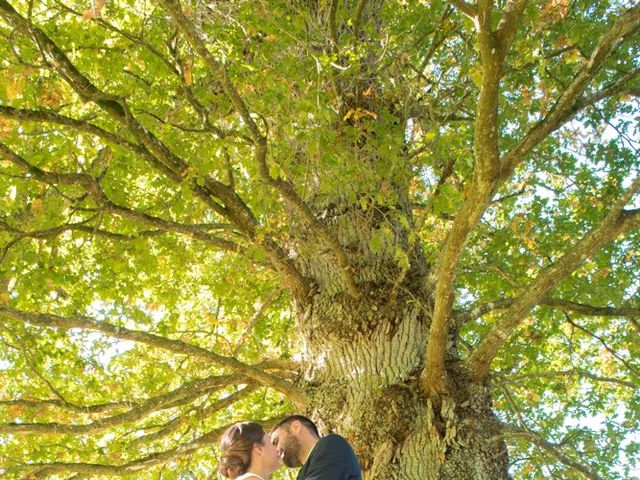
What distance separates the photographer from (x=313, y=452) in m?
3.60

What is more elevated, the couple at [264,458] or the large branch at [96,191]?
the large branch at [96,191]

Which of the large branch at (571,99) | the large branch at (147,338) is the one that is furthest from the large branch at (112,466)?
the large branch at (571,99)

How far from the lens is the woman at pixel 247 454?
3361 mm

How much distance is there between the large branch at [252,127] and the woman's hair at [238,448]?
1525 millimetres

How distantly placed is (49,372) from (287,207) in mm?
3481

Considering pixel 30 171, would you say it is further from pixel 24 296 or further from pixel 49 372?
pixel 49 372

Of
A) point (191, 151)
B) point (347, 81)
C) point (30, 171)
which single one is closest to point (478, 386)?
point (347, 81)

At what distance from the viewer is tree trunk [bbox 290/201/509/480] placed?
442cm

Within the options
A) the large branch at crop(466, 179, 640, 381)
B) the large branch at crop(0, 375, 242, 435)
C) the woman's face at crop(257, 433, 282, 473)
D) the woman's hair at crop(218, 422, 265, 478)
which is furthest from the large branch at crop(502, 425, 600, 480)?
the large branch at crop(0, 375, 242, 435)

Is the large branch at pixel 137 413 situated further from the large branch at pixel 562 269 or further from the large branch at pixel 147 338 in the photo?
the large branch at pixel 562 269

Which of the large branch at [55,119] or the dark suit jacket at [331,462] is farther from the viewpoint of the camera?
the large branch at [55,119]

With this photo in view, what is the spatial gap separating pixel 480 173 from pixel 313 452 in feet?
5.86

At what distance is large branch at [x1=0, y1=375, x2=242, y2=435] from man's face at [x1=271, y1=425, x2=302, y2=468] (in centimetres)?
129

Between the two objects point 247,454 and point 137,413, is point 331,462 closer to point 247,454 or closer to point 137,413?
point 247,454
